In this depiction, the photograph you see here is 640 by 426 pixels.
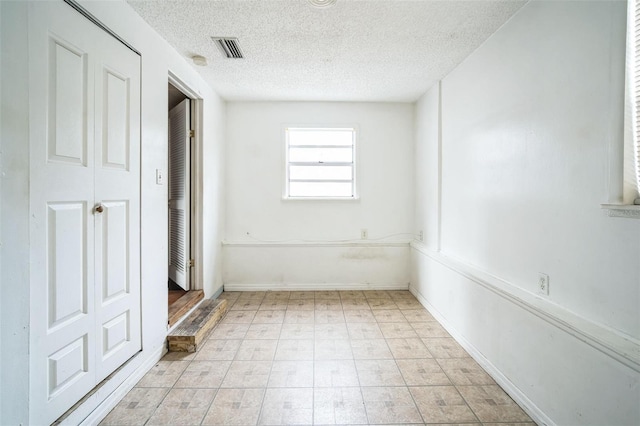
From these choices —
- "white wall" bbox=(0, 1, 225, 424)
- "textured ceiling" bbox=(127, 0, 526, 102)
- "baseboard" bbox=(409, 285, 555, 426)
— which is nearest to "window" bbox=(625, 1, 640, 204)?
"textured ceiling" bbox=(127, 0, 526, 102)

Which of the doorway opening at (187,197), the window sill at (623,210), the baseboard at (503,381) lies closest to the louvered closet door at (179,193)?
the doorway opening at (187,197)

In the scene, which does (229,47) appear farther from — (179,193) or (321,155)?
(321,155)

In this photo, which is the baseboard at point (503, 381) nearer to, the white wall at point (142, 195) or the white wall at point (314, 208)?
the white wall at point (314, 208)

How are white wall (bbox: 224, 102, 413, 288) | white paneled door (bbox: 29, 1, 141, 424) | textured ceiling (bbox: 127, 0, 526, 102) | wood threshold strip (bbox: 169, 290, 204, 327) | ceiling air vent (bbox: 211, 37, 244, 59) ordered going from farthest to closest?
white wall (bbox: 224, 102, 413, 288)
wood threshold strip (bbox: 169, 290, 204, 327)
ceiling air vent (bbox: 211, 37, 244, 59)
textured ceiling (bbox: 127, 0, 526, 102)
white paneled door (bbox: 29, 1, 141, 424)

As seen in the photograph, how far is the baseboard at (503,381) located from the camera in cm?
167

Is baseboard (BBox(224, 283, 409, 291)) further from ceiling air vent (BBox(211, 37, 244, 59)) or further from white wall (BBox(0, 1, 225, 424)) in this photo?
ceiling air vent (BBox(211, 37, 244, 59))

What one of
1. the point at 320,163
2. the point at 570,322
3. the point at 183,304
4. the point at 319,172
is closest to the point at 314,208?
the point at 319,172

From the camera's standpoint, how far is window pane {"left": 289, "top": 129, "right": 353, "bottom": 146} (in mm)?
4102

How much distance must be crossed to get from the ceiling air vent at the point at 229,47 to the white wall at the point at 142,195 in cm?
42

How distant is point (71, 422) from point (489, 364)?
8.20ft

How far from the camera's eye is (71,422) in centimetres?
150

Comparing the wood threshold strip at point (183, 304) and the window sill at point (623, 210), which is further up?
the window sill at point (623, 210)

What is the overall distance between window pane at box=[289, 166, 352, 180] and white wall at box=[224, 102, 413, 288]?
6.8 inches

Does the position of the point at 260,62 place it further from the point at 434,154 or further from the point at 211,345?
the point at 211,345
